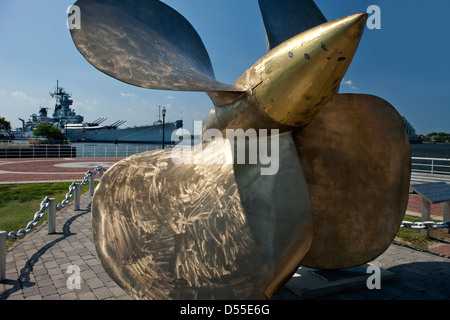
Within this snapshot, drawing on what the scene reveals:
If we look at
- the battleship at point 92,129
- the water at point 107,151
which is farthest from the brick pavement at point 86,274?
the battleship at point 92,129

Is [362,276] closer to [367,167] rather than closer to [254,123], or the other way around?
[367,167]

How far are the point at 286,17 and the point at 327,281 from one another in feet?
10.7

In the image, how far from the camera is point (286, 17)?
3.44 metres

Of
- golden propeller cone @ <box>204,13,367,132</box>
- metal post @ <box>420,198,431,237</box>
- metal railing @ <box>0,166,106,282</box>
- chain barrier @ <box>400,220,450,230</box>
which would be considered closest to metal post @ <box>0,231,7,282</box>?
metal railing @ <box>0,166,106,282</box>

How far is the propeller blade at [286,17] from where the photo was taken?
11.0 feet

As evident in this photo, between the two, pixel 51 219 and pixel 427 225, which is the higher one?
pixel 427 225

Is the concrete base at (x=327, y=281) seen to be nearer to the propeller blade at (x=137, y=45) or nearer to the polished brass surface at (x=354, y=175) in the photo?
the polished brass surface at (x=354, y=175)

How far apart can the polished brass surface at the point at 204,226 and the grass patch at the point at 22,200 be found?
12.6 feet

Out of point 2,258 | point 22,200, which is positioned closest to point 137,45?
point 2,258

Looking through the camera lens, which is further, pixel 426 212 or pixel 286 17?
pixel 426 212

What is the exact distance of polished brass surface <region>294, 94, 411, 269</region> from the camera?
2.66 metres

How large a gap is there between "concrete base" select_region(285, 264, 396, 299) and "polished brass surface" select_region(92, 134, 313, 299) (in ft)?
5.04

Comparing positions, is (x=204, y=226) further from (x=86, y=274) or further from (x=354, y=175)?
(x=86, y=274)

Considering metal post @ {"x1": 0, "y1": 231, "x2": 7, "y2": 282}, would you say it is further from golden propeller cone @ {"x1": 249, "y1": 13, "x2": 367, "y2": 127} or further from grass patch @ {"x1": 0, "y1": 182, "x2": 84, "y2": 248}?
golden propeller cone @ {"x1": 249, "y1": 13, "x2": 367, "y2": 127}
